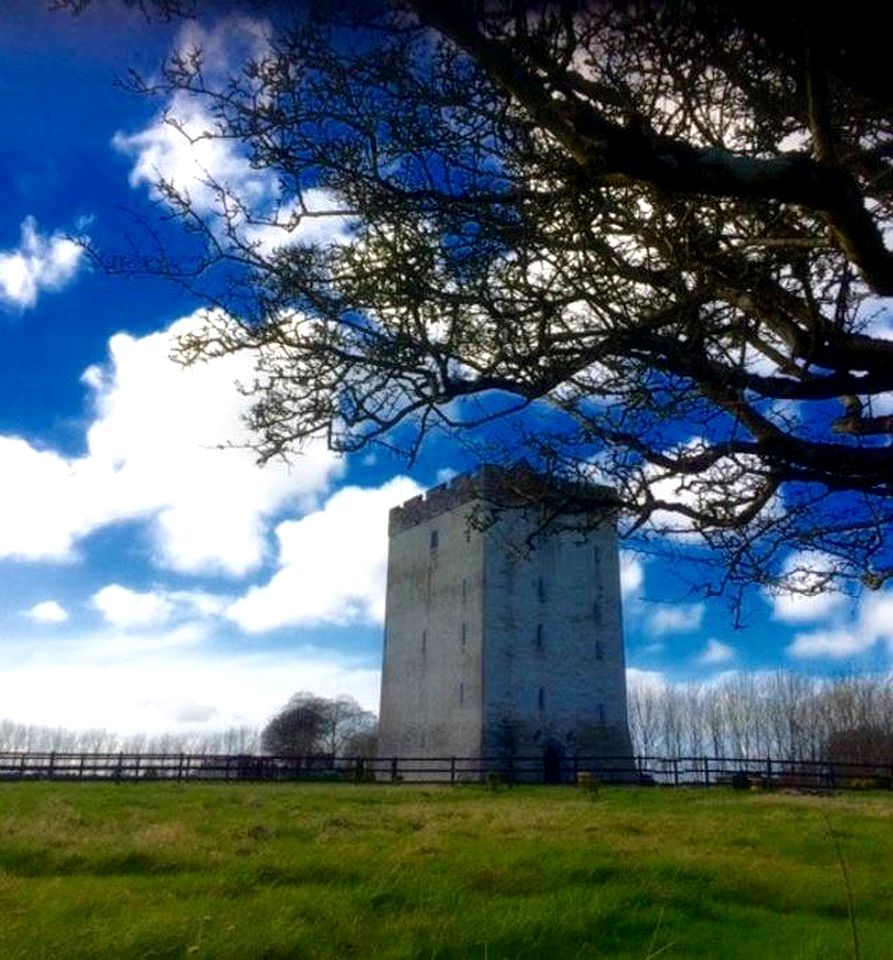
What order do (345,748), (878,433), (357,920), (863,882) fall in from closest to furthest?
(878,433)
(357,920)
(863,882)
(345,748)

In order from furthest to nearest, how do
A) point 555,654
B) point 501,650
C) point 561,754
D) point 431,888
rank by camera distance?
1. point 555,654
2. point 501,650
3. point 561,754
4. point 431,888

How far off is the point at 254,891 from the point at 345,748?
66.6m

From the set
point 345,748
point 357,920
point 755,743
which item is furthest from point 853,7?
point 755,743

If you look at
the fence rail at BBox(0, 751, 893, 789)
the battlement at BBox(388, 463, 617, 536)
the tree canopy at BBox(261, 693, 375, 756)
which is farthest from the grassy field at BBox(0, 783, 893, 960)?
the tree canopy at BBox(261, 693, 375, 756)

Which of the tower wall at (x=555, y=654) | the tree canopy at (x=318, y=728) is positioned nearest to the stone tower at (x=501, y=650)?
the tower wall at (x=555, y=654)

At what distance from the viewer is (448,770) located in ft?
97.2

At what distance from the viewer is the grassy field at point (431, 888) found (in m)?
5.98

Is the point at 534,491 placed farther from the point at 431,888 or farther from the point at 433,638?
the point at 433,638

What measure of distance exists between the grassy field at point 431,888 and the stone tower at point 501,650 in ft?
88.1

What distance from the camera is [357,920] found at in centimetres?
651

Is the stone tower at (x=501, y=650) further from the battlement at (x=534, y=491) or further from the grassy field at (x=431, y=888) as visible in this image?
the battlement at (x=534, y=491)

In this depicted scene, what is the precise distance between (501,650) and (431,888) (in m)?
34.0

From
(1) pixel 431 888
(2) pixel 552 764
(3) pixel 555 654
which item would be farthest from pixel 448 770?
(1) pixel 431 888

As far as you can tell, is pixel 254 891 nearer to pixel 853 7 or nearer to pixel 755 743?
pixel 853 7
